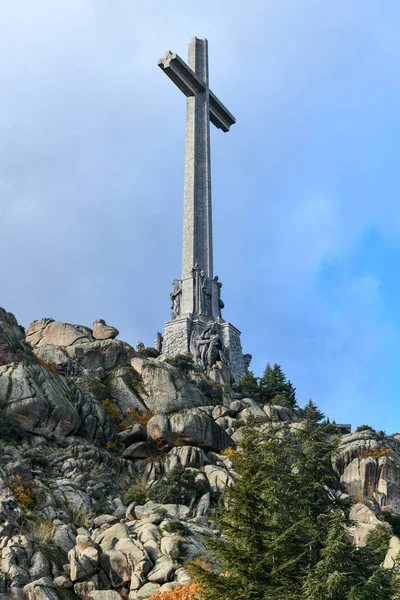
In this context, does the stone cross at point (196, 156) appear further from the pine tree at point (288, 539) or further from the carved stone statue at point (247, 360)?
the pine tree at point (288, 539)

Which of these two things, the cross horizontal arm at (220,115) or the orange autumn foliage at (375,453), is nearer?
the orange autumn foliage at (375,453)

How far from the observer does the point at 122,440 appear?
39500 mm

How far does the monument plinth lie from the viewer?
5797cm

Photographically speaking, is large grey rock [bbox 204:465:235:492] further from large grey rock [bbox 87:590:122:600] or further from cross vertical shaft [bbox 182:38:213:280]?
cross vertical shaft [bbox 182:38:213:280]

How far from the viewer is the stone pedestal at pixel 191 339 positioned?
189 ft

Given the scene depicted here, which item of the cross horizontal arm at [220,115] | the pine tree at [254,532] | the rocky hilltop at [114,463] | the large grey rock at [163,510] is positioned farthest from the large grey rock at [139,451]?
the cross horizontal arm at [220,115]

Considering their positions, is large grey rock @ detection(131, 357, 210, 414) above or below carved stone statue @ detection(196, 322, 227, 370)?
below

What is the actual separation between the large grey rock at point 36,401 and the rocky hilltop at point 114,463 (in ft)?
0.24

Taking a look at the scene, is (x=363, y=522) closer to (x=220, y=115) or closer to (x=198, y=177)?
(x=198, y=177)

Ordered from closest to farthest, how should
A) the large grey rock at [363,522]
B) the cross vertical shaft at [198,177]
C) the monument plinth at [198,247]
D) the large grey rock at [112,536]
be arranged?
the large grey rock at [112,536]
the large grey rock at [363,522]
the monument plinth at [198,247]
the cross vertical shaft at [198,177]

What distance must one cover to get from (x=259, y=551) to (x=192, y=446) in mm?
17477

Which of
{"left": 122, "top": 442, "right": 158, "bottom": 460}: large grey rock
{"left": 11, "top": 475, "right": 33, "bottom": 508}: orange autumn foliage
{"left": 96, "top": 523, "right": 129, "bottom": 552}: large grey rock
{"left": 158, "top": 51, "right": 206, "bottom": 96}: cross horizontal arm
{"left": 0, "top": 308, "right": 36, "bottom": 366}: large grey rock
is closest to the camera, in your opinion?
{"left": 96, "top": 523, "right": 129, "bottom": 552}: large grey rock

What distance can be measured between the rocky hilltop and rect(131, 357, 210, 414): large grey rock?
9cm

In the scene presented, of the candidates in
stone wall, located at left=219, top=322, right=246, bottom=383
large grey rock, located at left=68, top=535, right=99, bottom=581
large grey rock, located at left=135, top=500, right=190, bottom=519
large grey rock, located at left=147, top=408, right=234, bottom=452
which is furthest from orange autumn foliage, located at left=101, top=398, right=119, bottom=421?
stone wall, located at left=219, top=322, right=246, bottom=383
